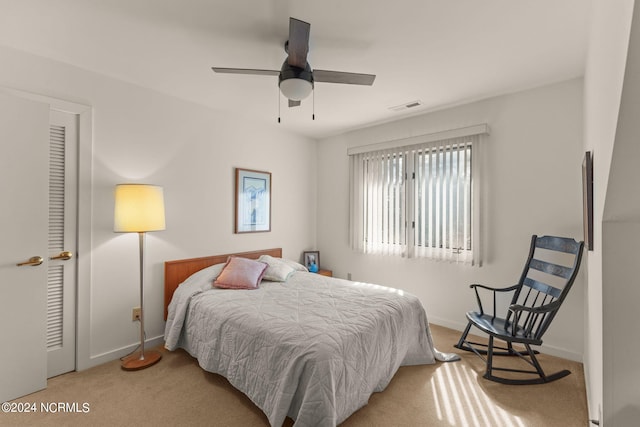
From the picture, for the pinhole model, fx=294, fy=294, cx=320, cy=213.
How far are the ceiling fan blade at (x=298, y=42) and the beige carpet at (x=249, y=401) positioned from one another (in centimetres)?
239

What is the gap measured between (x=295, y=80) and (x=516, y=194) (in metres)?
2.53

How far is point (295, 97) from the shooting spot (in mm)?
2057

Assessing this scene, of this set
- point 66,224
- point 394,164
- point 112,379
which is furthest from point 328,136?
point 112,379

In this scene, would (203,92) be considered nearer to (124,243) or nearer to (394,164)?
(124,243)

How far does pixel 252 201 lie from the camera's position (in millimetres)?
3895

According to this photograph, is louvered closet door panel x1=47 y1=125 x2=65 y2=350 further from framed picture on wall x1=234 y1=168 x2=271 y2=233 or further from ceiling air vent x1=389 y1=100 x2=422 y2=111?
ceiling air vent x1=389 y1=100 x2=422 y2=111

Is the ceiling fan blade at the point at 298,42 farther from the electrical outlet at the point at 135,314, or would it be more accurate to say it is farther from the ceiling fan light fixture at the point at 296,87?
the electrical outlet at the point at 135,314

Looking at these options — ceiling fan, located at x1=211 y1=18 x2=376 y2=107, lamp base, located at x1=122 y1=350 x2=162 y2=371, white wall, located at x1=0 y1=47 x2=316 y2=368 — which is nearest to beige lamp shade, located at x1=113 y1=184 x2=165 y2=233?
white wall, located at x1=0 y1=47 x2=316 y2=368

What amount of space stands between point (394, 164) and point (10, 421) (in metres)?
4.14

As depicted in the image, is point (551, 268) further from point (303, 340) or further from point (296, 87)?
point (296, 87)

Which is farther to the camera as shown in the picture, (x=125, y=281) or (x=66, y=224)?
(x=125, y=281)

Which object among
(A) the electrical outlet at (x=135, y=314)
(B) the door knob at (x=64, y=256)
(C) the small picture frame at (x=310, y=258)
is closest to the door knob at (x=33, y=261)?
(B) the door knob at (x=64, y=256)

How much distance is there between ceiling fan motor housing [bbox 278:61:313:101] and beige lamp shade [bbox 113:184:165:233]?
1572mm

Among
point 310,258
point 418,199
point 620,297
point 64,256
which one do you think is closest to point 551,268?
point 418,199
